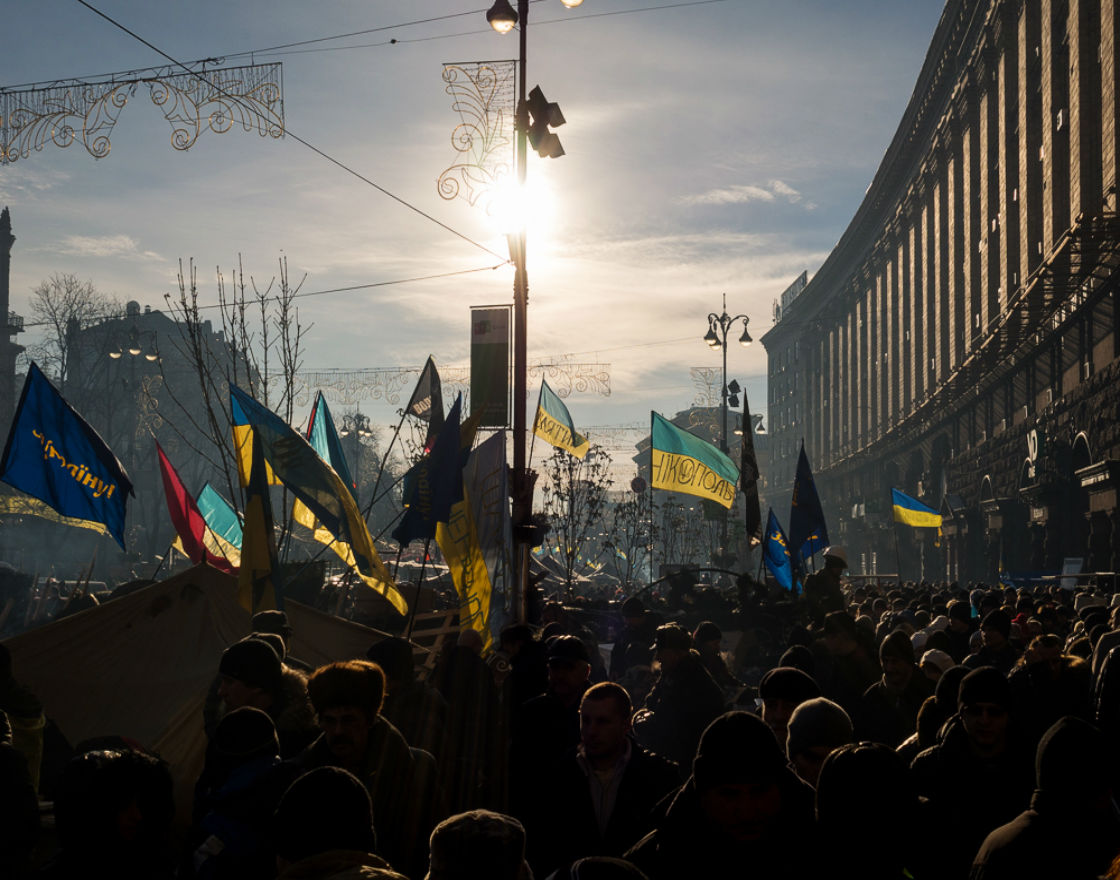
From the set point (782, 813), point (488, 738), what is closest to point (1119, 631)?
point (488, 738)

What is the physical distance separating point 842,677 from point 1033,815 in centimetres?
406

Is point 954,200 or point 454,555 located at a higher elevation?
point 954,200

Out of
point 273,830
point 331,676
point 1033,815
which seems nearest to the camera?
point 273,830

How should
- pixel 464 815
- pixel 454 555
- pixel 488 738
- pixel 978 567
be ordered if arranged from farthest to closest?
1. pixel 978 567
2. pixel 454 555
3. pixel 488 738
4. pixel 464 815

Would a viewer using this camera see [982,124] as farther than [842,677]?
Yes

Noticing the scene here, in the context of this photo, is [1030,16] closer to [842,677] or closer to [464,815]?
[842,677]

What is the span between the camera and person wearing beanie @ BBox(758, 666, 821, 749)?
5402 millimetres

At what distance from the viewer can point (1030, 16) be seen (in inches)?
1463

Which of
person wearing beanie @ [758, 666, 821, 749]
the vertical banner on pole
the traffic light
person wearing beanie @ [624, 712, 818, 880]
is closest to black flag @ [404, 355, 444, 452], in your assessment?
the vertical banner on pole

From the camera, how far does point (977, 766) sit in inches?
195

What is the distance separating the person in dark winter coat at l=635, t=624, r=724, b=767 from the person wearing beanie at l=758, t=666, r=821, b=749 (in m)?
1.71

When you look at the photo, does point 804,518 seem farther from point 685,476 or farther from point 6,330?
point 6,330

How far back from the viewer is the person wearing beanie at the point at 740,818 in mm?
3512

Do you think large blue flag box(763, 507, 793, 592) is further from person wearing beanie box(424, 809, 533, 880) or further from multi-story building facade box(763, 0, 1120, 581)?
person wearing beanie box(424, 809, 533, 880)
